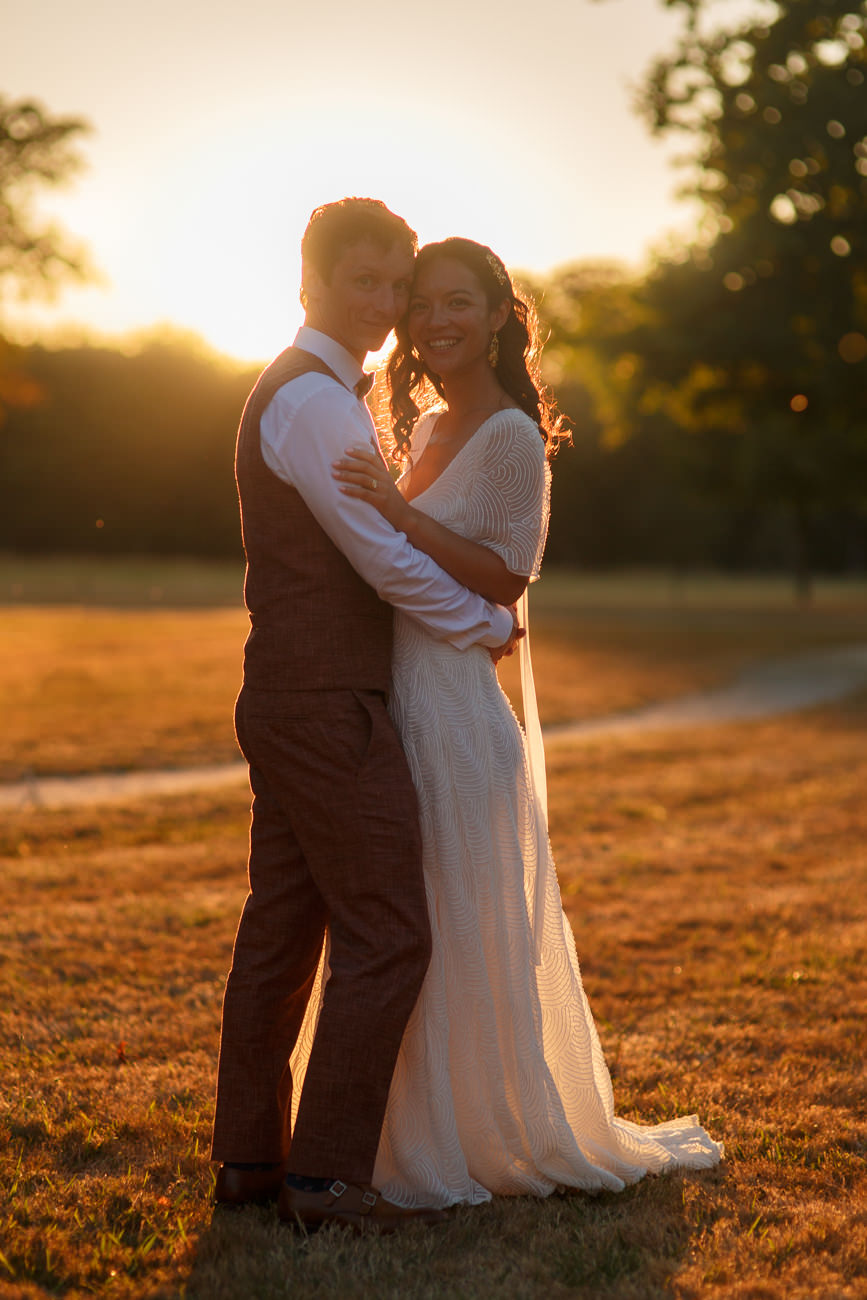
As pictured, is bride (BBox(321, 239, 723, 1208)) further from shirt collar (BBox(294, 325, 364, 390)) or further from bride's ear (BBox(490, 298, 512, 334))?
shirt collar (BBox(294, 325, 364, 390))

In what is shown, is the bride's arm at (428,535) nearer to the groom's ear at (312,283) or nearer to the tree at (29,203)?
the groom's ear at (312,283)

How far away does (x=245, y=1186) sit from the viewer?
9.83ft

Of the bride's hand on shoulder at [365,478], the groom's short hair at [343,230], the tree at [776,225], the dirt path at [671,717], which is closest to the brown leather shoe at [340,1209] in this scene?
the bride's hand on shoulder at [365,478]

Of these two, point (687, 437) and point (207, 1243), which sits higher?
point (687, 437)

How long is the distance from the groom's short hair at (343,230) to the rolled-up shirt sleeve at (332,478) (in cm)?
28

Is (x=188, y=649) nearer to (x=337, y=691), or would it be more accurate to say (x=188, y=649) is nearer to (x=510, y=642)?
(x=510, y=642)

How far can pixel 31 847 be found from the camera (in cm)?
725

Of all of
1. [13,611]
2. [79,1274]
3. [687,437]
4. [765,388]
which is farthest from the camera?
[687,437]

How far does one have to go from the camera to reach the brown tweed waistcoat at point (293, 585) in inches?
105

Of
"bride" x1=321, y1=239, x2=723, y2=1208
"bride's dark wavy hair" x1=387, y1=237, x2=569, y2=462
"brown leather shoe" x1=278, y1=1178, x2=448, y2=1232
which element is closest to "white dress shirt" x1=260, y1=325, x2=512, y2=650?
"bride" x1=321, y1=239, x2=723, y2=1208

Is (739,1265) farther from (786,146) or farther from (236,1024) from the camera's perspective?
(786,146)

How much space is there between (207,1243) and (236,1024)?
0.48m

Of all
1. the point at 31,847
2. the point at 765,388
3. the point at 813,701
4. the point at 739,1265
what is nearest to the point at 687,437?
the point at 765,388

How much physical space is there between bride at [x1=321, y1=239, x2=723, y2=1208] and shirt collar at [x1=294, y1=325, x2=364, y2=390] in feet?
0.77
